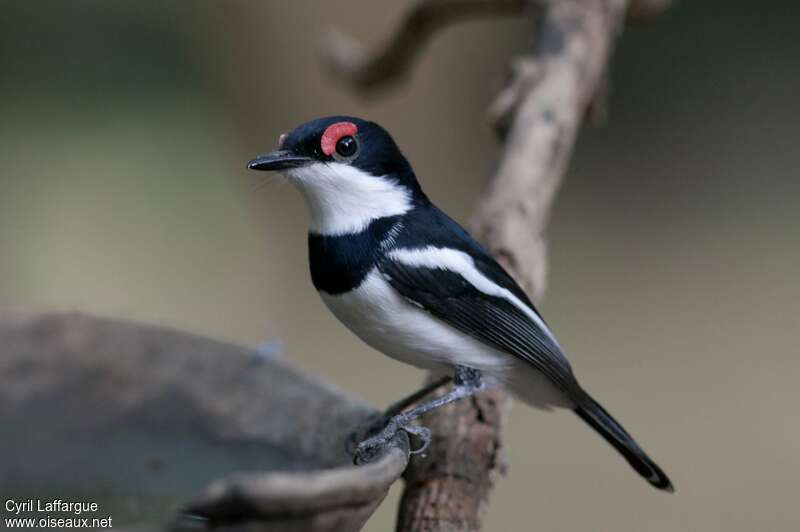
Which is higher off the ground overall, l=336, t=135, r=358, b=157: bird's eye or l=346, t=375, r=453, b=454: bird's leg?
l=336, t=135, r=358, b=157: bird's eye

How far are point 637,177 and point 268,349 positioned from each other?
18.1ft

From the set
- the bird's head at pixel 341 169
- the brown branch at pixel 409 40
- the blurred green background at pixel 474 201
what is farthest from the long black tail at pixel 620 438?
the blurred green background at pixel 474 201

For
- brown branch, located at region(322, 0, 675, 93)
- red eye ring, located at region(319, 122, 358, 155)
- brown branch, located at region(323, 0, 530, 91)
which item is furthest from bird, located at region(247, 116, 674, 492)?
brown branch, located at region(323, 0, 530, 91)

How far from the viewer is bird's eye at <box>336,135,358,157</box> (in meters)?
2.19

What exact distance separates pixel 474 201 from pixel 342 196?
12.0ft

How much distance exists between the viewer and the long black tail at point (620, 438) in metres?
2.40

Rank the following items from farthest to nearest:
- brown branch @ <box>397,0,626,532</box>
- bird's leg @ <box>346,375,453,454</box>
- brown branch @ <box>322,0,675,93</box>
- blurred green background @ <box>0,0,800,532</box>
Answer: blurred green background @ <box>0,0,800,532</box> < brown branch @ <box>322,0,675,93</box> < brown branch @ <box>397,0,626,532</box> < bird's leg @ <box>346,375,453,454</box>

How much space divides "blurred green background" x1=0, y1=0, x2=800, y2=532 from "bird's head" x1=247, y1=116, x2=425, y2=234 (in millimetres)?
2676

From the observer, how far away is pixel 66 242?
5.75m

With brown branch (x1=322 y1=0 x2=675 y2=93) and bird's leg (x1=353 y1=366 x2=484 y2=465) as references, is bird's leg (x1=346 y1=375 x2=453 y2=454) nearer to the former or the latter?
bird's leg (x1=353 y1=366 x2=484 y2=465)

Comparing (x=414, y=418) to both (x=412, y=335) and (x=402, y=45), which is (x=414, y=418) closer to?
(x=412, y=335)

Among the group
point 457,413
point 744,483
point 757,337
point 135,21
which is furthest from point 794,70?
point 457,413

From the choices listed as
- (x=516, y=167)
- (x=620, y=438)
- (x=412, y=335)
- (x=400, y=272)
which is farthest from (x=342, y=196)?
(x=516, y=167)

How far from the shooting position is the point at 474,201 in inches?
230
